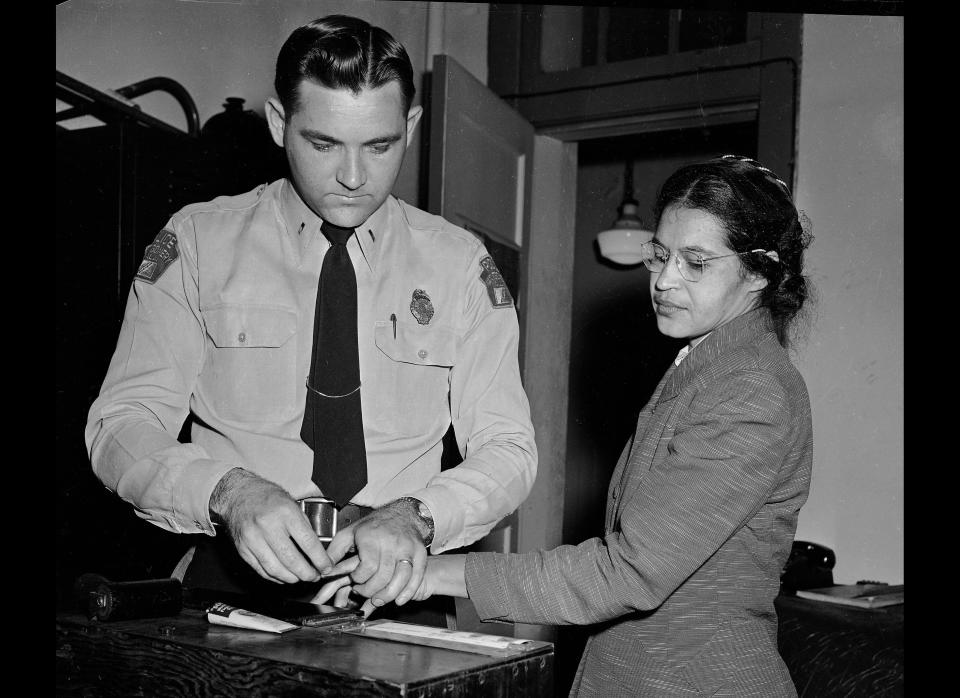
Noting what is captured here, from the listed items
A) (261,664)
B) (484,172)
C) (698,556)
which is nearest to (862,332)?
(484,172)

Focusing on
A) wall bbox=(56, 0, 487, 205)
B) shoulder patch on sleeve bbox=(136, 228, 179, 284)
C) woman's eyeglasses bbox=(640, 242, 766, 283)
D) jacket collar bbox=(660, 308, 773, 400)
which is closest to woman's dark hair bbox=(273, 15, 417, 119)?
wall bbox=(56, 0, 487, 205)

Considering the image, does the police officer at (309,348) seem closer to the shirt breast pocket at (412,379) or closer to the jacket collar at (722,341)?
the shirt breast pocket at (412,379)

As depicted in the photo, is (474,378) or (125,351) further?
(474,378)

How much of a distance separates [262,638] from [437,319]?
0.77 metres

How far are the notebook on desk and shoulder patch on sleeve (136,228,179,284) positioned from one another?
181 cm

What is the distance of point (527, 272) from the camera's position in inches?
98.8

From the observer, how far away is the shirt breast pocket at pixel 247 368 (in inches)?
61.9

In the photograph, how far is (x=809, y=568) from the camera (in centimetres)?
247

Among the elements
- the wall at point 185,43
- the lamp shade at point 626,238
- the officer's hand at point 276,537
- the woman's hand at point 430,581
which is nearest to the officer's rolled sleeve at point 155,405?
the officer's hand at point 276,537

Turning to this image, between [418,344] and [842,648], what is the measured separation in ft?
4.57

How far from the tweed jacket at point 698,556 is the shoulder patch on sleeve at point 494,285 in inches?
18.6

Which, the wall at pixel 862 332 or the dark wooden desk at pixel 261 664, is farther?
the wall at pixel 862 332
